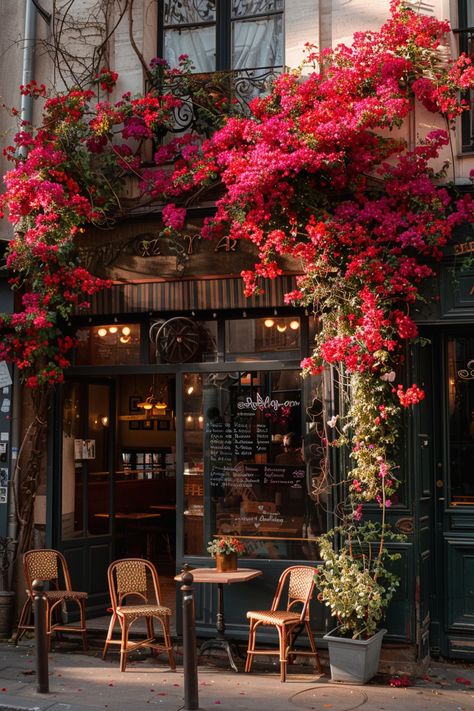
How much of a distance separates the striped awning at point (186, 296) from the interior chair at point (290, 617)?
2.68 metres

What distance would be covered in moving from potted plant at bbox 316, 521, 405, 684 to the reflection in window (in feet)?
3.19

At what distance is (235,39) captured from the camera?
9.74 m

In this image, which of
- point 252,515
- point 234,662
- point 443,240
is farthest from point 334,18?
point 234,662

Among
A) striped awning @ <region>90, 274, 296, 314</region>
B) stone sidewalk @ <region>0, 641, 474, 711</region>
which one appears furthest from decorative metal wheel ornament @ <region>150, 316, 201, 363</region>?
stone sidewalk @ <region>0, 641, 474, 711</region>

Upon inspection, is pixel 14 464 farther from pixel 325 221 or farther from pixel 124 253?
pixel 325 221

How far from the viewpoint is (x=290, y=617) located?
7.78 metres

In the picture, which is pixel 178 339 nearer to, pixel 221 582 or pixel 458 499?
pixel 221 582

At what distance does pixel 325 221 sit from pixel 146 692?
176 inches

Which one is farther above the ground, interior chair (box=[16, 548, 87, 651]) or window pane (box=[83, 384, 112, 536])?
window pane (box=[83, 384, 112, 536])

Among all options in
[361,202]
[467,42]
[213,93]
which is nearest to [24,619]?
[361,202]

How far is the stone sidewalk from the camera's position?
6934 mm

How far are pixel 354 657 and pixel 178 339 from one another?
12.0 ft

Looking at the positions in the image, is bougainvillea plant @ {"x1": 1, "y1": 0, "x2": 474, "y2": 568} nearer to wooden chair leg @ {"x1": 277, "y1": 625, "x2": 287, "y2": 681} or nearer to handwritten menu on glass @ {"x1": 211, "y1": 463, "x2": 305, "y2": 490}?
handwritten menu on glass @ {"x1": 211, "y1": 463, "x2": 305, "y2": 490}

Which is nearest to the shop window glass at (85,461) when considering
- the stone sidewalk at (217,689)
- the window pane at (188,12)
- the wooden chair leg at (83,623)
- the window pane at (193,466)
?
the wooden chair leg at (83,623)
